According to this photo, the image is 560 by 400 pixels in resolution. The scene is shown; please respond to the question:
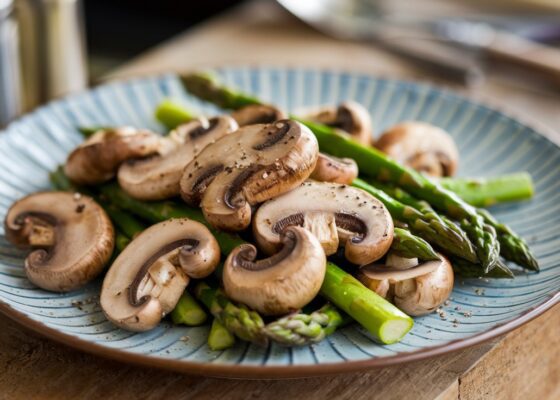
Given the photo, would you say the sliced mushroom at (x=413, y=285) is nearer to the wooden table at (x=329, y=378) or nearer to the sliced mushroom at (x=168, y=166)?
the wooden table at (x=329, y=378)

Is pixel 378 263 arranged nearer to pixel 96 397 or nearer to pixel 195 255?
pixel 195 255

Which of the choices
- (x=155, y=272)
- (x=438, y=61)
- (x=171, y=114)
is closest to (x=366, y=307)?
(x=155, y=272)

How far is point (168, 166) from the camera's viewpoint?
10.3ft

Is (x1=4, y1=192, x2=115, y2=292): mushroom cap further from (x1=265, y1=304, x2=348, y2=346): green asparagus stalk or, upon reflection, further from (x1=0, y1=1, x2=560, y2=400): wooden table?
(x1=265, y1=304, x2=348, y2=346): green asparagus stalk

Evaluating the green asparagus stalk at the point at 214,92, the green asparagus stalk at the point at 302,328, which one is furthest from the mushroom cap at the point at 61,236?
the green asparagus stalk at the point at 214,92

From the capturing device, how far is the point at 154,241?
2.82 metres

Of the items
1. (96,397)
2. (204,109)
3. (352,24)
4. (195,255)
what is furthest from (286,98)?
(96,397)

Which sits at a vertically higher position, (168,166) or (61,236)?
(168,166)

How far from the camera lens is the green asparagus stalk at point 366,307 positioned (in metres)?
2.56

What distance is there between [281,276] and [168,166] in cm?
88

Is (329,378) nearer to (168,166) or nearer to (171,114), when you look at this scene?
(168,166)

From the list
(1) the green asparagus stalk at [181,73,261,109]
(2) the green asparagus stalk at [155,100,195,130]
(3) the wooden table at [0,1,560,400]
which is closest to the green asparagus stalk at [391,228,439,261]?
(3) the wooden table at [0,1,560,400]

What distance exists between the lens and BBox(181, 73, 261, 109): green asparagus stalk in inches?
153

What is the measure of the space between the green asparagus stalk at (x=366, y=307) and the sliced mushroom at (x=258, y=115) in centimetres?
88
